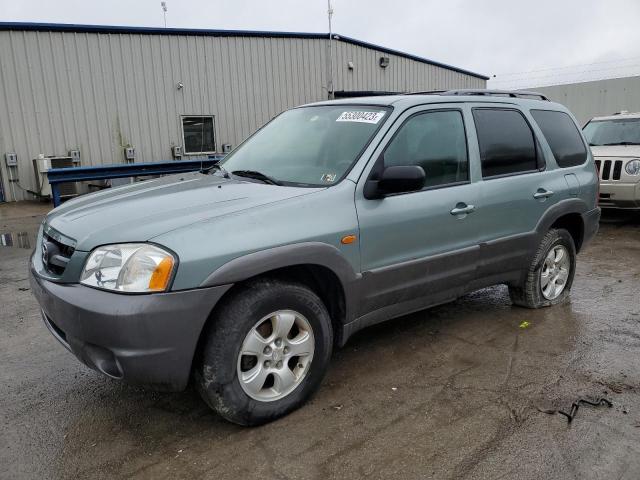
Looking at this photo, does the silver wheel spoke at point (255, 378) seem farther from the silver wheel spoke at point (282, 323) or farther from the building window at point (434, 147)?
the building window at point (434, 147)

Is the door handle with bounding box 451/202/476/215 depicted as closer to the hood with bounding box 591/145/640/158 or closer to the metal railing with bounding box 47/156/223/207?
the metal railing with bounding box 47/156/223/207

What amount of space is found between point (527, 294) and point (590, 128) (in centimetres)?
719

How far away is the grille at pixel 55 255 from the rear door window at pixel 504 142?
2.85 metres

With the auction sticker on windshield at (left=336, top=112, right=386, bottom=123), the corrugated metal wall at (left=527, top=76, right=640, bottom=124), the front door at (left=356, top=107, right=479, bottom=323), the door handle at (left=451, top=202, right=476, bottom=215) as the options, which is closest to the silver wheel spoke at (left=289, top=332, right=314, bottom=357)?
the front door at (left=356, top=107, right=479, bottom=323)

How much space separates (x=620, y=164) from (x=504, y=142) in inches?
227

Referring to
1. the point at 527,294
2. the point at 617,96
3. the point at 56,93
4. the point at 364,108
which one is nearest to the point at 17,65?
the point at 56,93

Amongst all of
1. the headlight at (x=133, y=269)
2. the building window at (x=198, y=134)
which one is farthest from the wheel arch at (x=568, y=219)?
the building window at (x=198, y=134)

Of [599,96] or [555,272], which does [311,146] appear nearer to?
[555,272]

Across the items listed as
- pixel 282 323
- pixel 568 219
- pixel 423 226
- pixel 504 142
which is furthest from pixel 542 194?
pixel 282 323

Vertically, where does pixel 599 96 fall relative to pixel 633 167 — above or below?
above

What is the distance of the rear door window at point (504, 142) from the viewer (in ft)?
13.4

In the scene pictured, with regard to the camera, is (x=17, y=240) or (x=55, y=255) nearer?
(x=55, y=255)

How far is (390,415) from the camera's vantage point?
3.06m

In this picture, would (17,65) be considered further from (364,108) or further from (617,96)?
(617,96)
